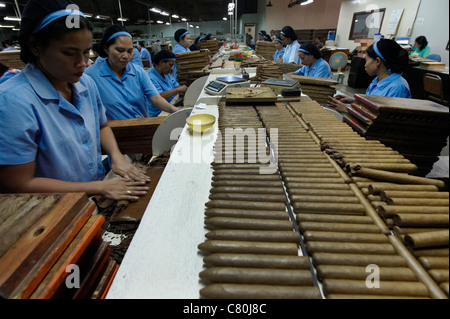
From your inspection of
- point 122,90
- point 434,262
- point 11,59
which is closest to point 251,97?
point 122,90

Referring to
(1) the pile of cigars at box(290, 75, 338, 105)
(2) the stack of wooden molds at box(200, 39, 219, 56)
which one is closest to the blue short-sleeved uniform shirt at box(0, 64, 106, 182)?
(1) the pile of cigars at box(290, 75, 338, 105)

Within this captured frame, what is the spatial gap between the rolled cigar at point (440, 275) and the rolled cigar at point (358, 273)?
67 mm

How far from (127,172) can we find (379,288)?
211 cm

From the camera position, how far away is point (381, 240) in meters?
1.10

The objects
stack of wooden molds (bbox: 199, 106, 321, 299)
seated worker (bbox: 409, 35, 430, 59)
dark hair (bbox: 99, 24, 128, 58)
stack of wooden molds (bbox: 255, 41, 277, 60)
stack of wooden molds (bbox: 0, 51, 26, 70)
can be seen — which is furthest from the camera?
stack of wooden molds (bbox: 255, 41, 277, 60)

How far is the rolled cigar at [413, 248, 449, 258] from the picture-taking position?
92cm

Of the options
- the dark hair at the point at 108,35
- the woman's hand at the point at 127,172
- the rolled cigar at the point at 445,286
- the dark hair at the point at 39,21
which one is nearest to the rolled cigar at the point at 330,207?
the rolled cigar at the point at 445,286

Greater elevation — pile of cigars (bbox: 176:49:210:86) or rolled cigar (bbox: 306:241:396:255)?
pile of cigars (bbox: 176:49:210:86)

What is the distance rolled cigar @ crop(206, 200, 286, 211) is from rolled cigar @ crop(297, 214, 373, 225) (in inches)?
5.5

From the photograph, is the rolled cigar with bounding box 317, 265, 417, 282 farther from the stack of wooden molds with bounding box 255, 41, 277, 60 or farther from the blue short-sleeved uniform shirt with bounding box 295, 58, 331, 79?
the stack of wooden molds with bounding box 255, 41, 277, 60

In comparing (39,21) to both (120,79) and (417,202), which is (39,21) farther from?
(417,202)

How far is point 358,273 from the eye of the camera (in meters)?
0.96
